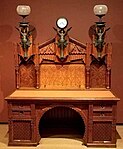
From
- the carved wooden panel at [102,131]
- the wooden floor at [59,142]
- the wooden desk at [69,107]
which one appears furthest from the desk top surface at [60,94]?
the wooden floor at [59,142]

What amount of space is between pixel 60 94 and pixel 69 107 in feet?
0.85

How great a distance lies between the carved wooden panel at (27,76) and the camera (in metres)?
4.03

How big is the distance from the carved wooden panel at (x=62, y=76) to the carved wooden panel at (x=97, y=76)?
5.1 inches

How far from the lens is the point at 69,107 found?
3463 millimetres

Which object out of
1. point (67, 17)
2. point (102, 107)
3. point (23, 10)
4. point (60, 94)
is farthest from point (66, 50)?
point (102, 107)

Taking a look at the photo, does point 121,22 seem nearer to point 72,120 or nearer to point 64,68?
point 64,68

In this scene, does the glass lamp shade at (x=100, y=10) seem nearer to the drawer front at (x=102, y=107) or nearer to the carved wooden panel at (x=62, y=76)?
the carved wooden panel at (x=62, y=76)

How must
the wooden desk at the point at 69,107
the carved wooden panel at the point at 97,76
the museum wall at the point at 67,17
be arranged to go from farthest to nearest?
the museum wall at the point at 67,17 < the carved wooden panel at the point at 97,76 < the wooden desk at the point at 69,107

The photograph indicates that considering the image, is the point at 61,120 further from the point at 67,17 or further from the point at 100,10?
the point at 100,10

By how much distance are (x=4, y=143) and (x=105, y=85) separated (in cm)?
162

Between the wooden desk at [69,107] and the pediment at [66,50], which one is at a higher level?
the pediment at [66,50]

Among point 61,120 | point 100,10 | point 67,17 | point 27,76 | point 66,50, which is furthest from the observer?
point 61,120

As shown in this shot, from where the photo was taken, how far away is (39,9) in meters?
4.16

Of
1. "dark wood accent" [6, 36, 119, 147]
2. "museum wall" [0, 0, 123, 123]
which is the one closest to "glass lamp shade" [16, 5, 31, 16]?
"museum wall" [0, 0, 123, 123]
